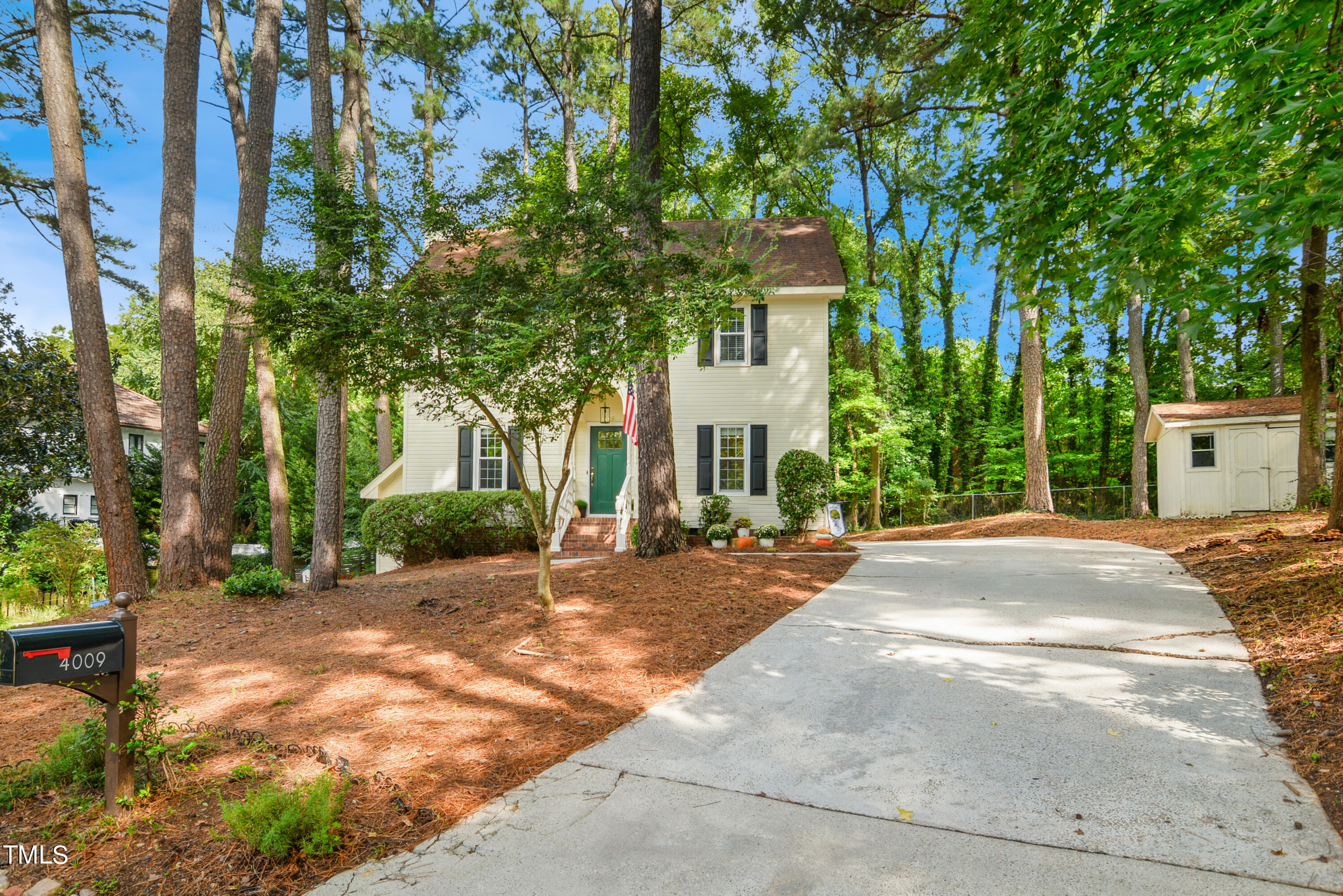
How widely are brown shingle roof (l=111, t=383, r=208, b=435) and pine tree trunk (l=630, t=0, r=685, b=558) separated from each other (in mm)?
16985

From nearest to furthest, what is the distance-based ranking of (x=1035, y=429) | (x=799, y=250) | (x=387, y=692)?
(x=387, y=692) < (x=1035, y=429) < (x=799, y=250)

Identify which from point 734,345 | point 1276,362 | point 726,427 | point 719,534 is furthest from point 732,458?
point 1276,362

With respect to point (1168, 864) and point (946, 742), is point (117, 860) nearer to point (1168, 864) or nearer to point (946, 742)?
point (946, 742)

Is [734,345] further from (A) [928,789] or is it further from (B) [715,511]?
(A) [928,789]

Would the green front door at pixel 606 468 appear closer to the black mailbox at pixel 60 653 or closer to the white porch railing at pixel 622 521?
the white porch railing at pixel 622 521

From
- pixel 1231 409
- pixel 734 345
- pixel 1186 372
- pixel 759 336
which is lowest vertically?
pixel 1231 409

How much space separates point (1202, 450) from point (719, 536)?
11355 mm

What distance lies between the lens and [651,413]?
8.84m

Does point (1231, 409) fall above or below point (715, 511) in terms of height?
above

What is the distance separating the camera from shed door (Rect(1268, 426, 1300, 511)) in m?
13.3

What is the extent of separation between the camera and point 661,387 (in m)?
8.84

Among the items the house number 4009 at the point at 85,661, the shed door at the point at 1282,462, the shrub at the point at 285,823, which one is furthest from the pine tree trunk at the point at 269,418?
the shed door at the point at 1282,462

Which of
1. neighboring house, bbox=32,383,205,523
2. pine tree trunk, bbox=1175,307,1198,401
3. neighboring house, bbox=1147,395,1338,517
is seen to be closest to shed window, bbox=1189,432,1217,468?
neighboring house, bbox=1147,395,1338,517

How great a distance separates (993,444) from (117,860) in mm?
24080
